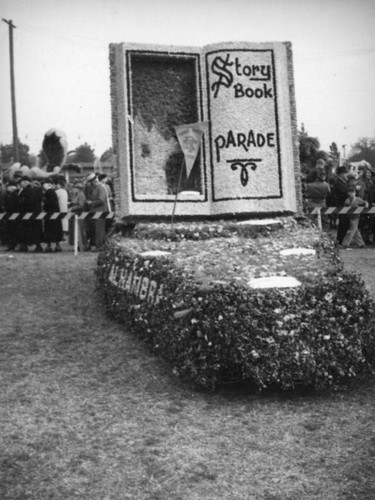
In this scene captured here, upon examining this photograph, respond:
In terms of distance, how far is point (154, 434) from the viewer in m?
4.74

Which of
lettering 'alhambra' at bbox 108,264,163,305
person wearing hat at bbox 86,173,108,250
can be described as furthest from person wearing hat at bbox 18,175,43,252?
lettering 'alhambra' at bbox 108,264,163,305

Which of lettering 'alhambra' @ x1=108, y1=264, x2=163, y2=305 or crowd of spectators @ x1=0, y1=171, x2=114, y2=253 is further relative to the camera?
crowd of spectators @ x1=0, y1=171, x2=114, y2=253

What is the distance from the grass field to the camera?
3914 millimetres

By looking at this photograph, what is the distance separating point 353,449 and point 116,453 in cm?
152

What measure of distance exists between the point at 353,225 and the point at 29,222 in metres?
7.42

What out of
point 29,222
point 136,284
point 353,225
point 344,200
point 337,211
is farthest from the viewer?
point 29,222

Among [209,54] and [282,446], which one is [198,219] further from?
[282,446]

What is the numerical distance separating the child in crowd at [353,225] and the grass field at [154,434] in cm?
932

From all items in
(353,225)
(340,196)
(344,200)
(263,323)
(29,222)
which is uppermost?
(340,196)

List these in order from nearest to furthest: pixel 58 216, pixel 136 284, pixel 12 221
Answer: pixel 136 284
pixel 58 216
pixel 12 221

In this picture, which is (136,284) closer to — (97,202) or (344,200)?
(97,202)

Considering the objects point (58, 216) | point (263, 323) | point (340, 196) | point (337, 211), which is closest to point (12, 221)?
point (58, 216)

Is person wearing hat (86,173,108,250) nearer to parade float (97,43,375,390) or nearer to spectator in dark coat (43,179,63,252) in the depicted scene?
spectator in dark coat (43,179,63,252)

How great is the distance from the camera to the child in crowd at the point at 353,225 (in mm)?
15281
